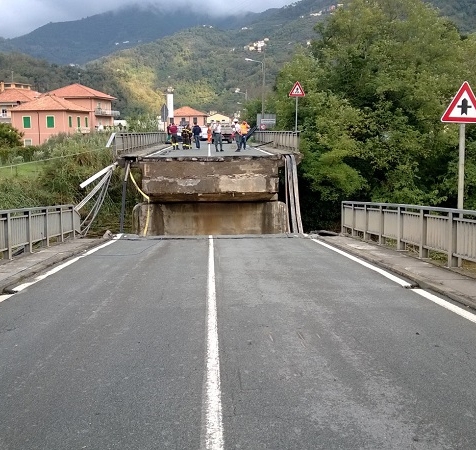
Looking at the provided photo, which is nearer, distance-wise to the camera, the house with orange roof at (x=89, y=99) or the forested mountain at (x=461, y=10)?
the forested mountain at (x=461, y=10)

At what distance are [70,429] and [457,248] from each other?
8.88 m

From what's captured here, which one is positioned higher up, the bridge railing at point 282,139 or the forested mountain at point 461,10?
the forested mountain at point 461,10

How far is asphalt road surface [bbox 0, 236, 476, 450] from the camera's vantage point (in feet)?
14.4

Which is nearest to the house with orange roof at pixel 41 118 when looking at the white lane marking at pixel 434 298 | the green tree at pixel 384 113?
the green tree at pixel 384 113

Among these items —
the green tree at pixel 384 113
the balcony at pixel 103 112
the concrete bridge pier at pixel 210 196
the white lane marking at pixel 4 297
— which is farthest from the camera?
the balcony at pixel 103 112

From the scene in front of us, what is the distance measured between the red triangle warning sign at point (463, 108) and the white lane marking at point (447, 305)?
3.21 meters

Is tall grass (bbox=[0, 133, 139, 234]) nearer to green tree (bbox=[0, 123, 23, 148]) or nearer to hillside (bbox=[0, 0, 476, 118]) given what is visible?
green tree (bbox=[0, 123, 23, 148])

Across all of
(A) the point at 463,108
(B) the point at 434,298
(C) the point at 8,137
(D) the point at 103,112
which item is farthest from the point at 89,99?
(B) the point at 434,298

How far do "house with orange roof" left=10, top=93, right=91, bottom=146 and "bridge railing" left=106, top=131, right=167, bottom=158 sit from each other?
41372 mm

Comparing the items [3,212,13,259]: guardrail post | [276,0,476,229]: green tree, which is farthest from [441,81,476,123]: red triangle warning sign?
[276,0,476,229]: green tree

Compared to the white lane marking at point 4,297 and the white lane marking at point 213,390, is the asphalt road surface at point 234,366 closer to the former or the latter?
the white lane marking at point 213,390

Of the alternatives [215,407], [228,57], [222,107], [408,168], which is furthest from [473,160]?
[228,57]

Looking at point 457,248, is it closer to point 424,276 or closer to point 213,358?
point 424,276

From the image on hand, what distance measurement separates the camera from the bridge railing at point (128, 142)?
29.7 metres
